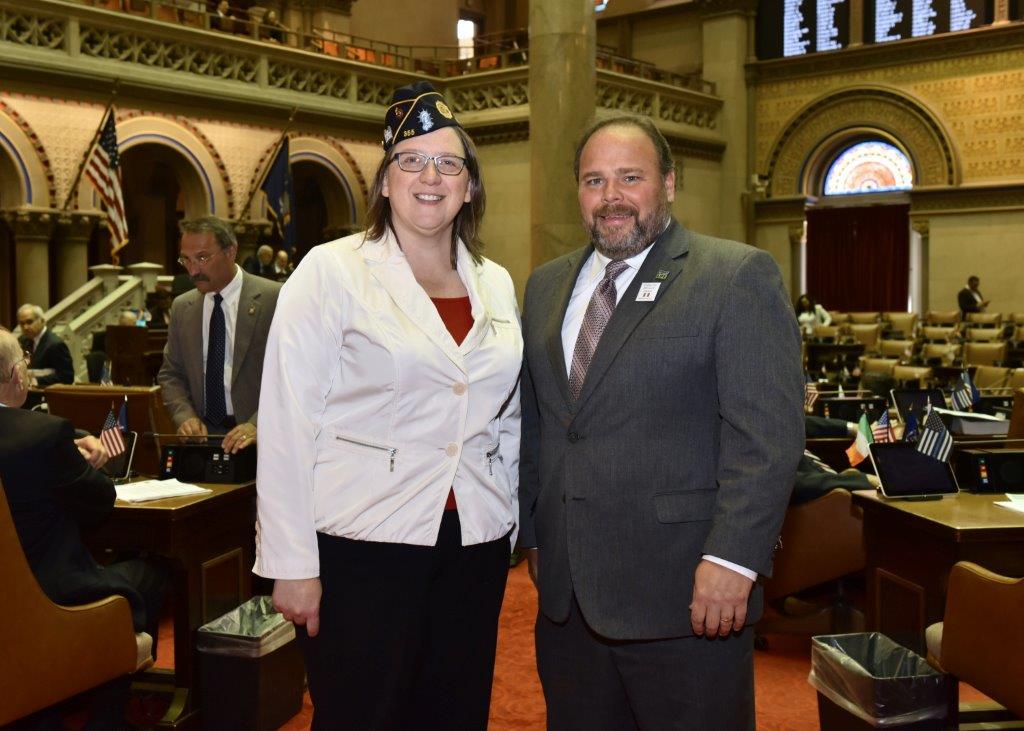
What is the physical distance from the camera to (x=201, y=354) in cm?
415

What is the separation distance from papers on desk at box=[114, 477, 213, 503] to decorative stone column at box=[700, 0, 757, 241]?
17.5 m

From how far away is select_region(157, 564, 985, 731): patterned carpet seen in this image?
3.57 m

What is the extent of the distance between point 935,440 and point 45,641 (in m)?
2.85

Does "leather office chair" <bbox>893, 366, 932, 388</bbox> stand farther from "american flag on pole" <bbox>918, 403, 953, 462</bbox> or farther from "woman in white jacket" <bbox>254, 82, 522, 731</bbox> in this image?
"woman in white jacket" <bbox>254, 82, 522, 731</bbox>

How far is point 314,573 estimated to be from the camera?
1.90 m

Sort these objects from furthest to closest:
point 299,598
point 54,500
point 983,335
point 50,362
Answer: point 983,335, point 50,362, point 54,500, point 299,598

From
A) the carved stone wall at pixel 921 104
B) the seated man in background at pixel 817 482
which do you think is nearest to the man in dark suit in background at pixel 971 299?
the carved stone wall at pixel 921 104

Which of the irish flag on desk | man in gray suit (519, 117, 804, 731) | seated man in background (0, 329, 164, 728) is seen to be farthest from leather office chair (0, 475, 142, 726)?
the irish flag on desk

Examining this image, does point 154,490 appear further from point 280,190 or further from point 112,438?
point 280,190

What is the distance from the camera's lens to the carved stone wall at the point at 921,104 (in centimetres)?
1792

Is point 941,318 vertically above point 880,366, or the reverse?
point 941,318

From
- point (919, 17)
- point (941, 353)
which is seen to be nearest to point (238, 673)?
point (941, 353)

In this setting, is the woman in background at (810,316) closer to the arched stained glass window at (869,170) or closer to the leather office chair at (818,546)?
the arched stained glass window at (869,170)

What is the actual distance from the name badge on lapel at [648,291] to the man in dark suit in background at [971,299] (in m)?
16.5
